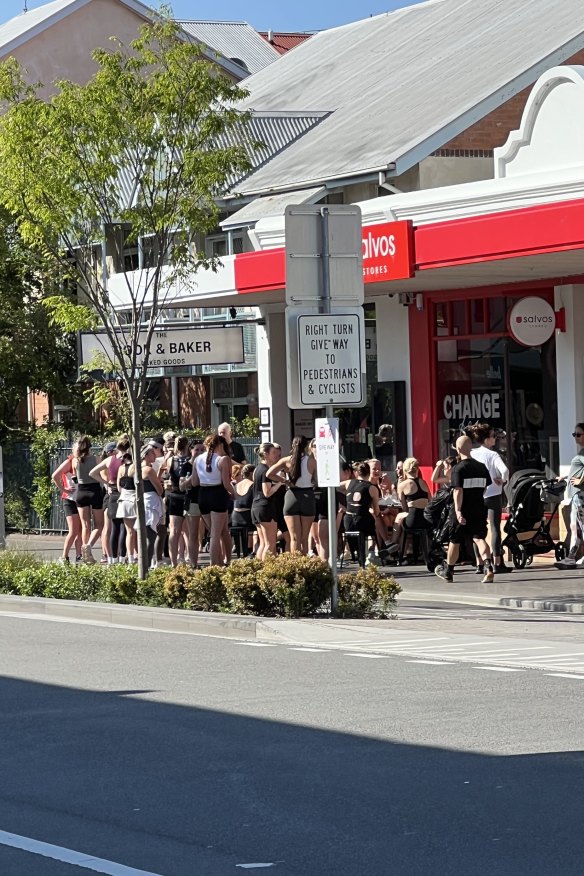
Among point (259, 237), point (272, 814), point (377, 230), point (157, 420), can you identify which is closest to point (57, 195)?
point (377, 230)

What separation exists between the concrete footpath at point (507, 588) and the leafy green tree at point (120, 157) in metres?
3.32

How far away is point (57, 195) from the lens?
1573cm

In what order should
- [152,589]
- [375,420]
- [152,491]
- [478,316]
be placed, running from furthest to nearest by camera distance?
[375,420] < [478,316] < [152,491] < [152,589]

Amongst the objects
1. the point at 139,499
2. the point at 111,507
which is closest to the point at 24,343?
the point at 111,507

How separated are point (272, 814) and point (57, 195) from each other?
32.4 ft

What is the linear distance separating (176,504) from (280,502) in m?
1.51

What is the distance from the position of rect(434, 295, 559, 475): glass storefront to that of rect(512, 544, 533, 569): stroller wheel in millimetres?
2610

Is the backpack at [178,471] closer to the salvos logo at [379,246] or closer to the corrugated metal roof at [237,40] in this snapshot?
the salvos logo at [379,246]

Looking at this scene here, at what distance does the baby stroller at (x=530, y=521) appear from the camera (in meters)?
19.2

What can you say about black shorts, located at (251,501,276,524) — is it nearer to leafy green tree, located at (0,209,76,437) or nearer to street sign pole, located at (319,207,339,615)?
street sign pole, located at (319,207,339,615)

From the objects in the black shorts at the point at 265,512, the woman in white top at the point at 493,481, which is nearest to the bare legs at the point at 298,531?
the black shorts at the point at 265,512

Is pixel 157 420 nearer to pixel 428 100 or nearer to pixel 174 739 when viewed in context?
pixel 428 100

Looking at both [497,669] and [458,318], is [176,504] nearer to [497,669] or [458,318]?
[458,318]

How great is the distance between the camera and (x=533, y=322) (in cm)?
2150
